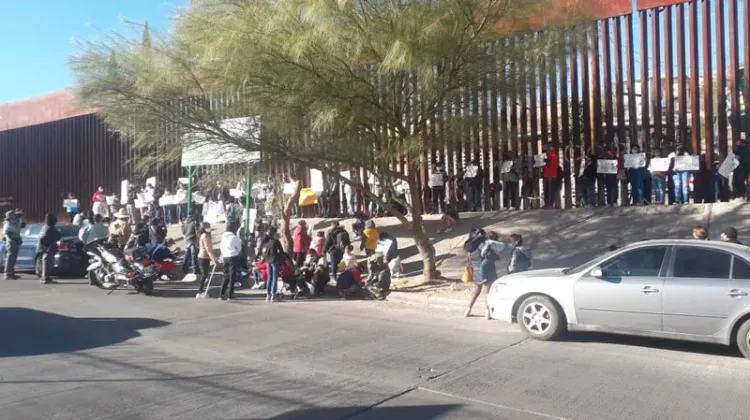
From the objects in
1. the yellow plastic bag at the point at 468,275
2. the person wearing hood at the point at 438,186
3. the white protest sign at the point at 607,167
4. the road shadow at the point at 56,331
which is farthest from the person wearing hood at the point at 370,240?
the white protest sign at the point at 607,167

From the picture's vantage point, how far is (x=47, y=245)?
15.6 metres

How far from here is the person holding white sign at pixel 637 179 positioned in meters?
16.5

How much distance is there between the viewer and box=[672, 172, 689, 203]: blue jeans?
16141 millimetres

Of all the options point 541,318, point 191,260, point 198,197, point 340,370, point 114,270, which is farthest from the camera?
point 198,197

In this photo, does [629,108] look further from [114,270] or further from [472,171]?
[114,270]

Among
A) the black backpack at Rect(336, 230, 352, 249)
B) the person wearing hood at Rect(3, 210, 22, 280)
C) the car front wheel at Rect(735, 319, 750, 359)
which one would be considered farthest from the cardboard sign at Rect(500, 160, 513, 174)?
the person wearing hood at Rect(3, 210, 22, 280)

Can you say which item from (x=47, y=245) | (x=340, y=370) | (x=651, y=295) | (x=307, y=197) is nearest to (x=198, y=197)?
(x=307, y=197)

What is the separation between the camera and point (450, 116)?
1324 centimetres

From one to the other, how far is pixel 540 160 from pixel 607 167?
1901mm

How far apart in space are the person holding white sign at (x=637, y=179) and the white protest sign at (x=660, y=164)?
0.82 feet

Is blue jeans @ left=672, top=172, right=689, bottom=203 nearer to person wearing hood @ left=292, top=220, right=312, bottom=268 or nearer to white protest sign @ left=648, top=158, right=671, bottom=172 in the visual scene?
white protest sign @ left=648, top=158, right=671, bottom=172

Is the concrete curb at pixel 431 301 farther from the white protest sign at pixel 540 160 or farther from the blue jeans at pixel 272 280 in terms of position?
the white protest sign at pixel 540 160

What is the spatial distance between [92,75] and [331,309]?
6135mm

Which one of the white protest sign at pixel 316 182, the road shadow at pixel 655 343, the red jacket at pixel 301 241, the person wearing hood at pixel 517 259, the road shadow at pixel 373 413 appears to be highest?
the white protest sign at pixel 316 182
